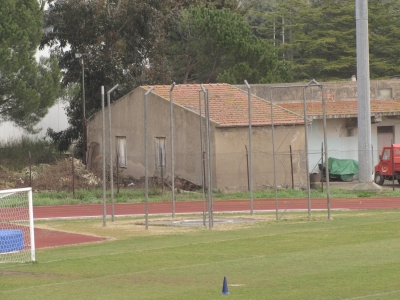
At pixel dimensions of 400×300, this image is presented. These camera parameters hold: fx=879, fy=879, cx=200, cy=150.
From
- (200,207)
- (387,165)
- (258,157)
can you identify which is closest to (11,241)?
(200,207)

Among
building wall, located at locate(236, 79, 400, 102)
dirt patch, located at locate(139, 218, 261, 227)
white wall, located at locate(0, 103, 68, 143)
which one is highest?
building wall, located at locate(236, 79, 400, 102)

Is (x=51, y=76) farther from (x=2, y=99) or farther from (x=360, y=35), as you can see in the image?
(x=360, y=35)

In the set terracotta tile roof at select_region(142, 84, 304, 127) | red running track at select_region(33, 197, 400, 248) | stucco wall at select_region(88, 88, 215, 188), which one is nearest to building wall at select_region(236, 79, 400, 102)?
terracotta tile roof at select_region(142, 84, 304, 127)

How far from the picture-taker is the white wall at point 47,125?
145 ft

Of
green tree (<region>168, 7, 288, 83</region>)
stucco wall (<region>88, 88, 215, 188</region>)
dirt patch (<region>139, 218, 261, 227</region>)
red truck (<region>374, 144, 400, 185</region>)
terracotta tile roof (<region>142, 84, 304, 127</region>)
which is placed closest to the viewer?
dirt patch (<region>139, 218, 261, 227</region>)

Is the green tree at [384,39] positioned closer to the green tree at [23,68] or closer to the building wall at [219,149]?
the building wall at [219,149]

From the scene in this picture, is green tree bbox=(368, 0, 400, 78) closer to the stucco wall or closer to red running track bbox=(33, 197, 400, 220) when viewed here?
the stucco wall

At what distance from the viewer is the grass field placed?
40.7 feet

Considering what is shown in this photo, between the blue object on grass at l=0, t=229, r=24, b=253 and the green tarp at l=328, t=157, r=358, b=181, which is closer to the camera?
the blue object on grass at l=0, t=229, r=24, b=253

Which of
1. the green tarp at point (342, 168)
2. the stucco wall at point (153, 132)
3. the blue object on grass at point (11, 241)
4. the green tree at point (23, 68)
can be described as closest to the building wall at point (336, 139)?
the green tarp at point (342, 168)

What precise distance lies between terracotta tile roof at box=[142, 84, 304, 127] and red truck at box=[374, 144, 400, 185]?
4.40 m

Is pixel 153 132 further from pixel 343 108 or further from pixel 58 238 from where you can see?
pixel 58 238

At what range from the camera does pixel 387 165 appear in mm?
40469

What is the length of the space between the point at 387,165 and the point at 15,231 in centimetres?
2553
